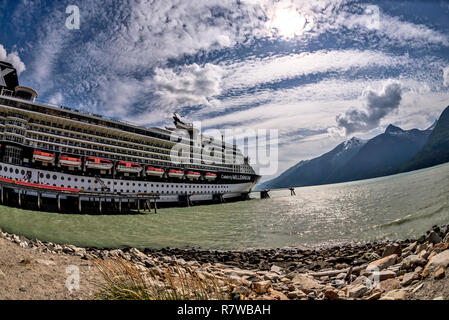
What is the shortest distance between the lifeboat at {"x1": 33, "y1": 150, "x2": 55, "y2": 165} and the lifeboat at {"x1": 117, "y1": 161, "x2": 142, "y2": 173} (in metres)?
10.7

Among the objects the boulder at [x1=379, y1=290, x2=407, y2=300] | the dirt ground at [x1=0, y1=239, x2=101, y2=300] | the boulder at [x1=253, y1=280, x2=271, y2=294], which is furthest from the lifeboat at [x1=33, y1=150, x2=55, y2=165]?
the boulder at [x1=379, y1=290, x2=407, y2=300]

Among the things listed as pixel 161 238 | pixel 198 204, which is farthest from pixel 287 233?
pixel 198 204

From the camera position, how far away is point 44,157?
106ft

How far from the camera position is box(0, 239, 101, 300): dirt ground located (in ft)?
14.7

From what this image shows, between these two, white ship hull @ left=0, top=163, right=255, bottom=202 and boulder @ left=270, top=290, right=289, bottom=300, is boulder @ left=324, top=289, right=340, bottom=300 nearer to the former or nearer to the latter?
boulder @ left=270, top=290, right=289, bottom=300

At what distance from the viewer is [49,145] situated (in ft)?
116

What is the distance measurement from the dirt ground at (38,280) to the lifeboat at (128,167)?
1482 inches

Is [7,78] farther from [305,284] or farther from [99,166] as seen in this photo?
[305,284]

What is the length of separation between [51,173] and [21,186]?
8.24m

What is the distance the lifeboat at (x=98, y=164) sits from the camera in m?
37.5

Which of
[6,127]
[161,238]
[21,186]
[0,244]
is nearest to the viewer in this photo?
[0,244]

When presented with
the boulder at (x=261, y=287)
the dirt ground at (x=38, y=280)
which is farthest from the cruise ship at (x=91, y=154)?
the boulder at (x=261, y=287)

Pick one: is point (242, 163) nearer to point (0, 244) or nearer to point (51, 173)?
point (51, 173)

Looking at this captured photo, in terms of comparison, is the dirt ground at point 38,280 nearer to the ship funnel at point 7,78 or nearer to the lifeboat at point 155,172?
the lifeboat at point 155,172
